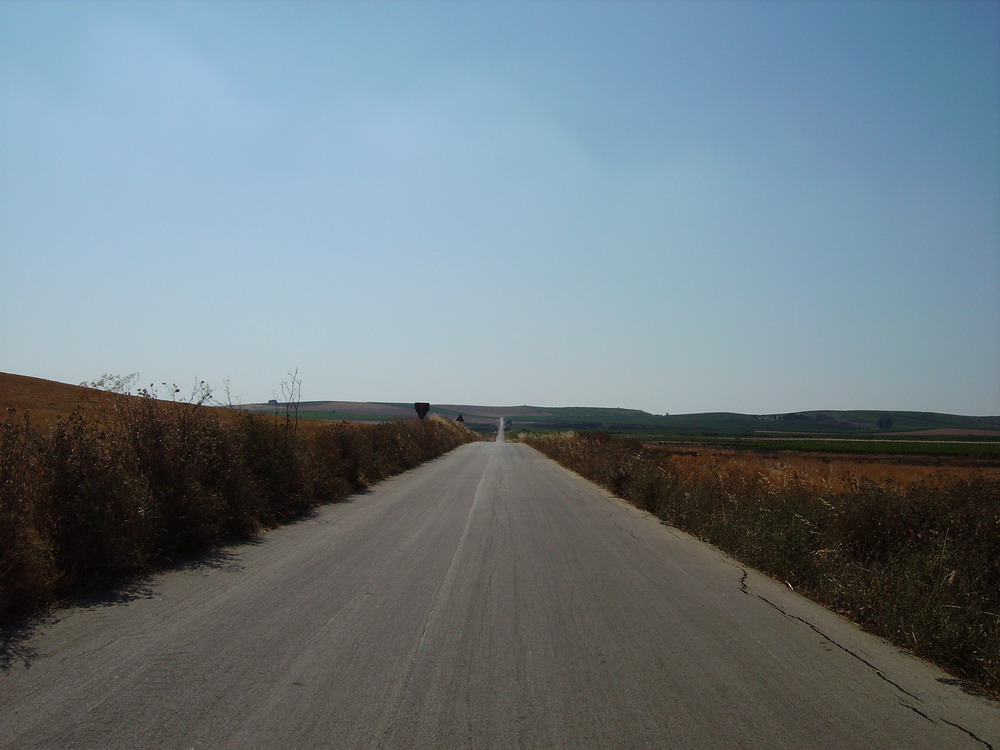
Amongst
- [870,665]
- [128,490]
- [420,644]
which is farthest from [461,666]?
[128,490]

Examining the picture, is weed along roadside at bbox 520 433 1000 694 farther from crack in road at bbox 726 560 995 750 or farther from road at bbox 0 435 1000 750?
crack in road at bbox 726 560 995 750

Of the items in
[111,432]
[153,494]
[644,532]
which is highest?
[111,432]

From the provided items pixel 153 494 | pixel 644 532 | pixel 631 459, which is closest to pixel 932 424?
pixel 631 459

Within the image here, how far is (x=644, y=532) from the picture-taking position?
13992 mm

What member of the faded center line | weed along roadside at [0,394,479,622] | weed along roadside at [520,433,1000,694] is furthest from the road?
weed along roadside at [0,394,479,622]

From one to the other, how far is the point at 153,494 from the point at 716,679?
7.79 meters

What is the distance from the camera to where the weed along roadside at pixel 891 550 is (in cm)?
690

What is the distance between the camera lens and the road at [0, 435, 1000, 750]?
14.8 ft

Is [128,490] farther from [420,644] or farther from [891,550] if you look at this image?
[891,550]

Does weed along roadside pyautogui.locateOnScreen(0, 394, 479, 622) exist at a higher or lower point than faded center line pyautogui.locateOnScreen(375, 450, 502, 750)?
higher

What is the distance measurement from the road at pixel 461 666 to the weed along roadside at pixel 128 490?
22.8 inches

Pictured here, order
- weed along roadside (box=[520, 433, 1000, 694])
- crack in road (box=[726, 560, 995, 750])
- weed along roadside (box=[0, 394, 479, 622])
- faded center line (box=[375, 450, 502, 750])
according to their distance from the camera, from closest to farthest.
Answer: faded center line (box=[375, 450, 502, 750])
crack in road (box=[726, 560, 995, 750])
weed along roadside (box=[520, 433, 1000, 694])
weed along roadside (box=[0, 394, 479, 622])

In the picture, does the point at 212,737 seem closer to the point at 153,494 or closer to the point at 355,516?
the point at 153,494

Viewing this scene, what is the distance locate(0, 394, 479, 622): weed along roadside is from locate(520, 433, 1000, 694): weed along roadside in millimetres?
8258
